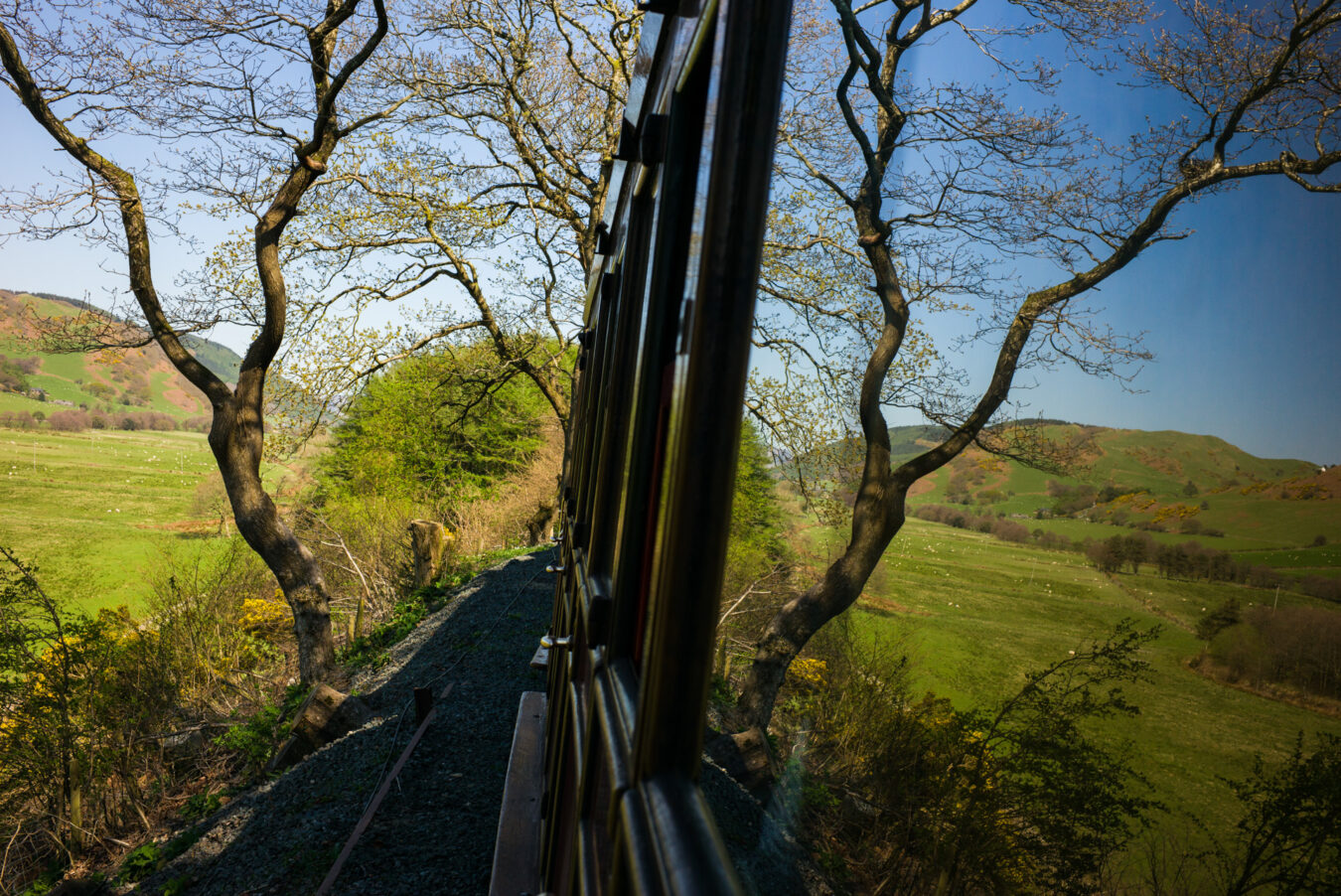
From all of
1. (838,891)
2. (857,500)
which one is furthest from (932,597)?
(838,891)

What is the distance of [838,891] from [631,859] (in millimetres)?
4425

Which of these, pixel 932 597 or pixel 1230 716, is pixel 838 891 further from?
pixel 932 597

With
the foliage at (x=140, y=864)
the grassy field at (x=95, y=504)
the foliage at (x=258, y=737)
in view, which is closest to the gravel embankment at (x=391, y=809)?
the foliage at (x=140, y=864)

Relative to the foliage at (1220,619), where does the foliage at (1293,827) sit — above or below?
below

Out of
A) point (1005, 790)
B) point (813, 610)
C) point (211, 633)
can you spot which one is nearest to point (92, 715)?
point (211, 633)

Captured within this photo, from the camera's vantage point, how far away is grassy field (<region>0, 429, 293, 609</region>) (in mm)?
32781

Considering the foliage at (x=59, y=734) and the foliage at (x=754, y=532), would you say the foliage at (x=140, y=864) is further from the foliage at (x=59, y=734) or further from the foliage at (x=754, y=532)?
the foliage at (x=754, y=532)

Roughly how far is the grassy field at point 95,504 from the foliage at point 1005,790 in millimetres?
29692

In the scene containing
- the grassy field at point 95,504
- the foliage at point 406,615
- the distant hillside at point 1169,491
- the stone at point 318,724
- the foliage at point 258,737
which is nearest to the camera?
the distant hillside at point 1169,491

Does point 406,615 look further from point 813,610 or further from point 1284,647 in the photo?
point 1284,647

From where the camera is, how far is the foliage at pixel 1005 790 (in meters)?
3.86

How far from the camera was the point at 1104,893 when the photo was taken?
3590 mm

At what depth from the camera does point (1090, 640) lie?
443 centimetres

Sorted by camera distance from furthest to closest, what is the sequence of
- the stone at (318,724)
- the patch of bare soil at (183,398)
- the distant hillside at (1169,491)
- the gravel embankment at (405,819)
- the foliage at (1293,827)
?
the patch of bare soil at (183,398)
the stone at (318,724)
the gravel embankment at (405,819)
the distant hillside at (1169,491)
the foliage at (1293,827)
